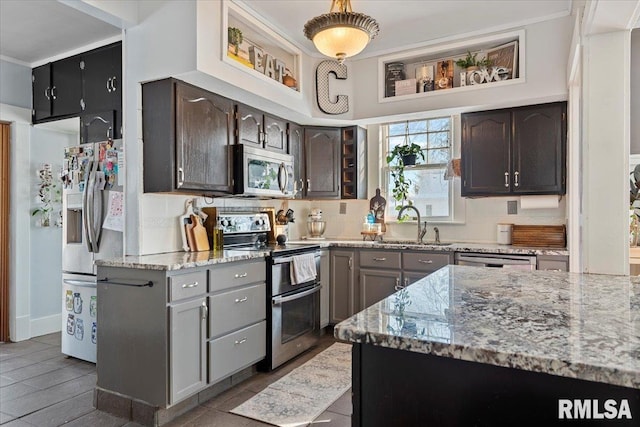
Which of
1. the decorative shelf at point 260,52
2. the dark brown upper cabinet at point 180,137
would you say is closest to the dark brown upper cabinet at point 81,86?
the dark brown upper cabinet at point 180,137

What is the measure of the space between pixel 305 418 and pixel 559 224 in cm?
287

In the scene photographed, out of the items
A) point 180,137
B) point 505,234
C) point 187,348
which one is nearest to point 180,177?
point 180,137

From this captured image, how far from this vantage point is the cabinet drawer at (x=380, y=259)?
12.8ft

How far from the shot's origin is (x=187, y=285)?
2.52 metres

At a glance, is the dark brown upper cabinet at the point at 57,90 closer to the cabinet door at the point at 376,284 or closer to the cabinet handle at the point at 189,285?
the cabinet handle at the point at 189,285

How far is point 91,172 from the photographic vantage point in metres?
3.28

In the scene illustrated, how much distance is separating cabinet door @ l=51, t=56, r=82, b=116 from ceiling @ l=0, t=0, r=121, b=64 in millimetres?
139

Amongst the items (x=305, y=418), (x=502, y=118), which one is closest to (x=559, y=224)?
(x=502, y=118)

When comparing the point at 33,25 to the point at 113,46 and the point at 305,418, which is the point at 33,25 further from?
the point at 305,418

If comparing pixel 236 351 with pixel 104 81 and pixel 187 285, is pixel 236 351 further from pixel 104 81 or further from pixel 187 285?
pixel 104 81

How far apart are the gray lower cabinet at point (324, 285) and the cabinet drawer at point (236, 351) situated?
0.99 m

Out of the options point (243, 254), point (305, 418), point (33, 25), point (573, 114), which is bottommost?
point (305, 418)

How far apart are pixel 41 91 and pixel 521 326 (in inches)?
184

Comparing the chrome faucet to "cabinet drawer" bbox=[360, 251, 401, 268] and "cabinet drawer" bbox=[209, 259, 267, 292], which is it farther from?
"cabinet drawer" bbox=[209, 259, 267, 292]
